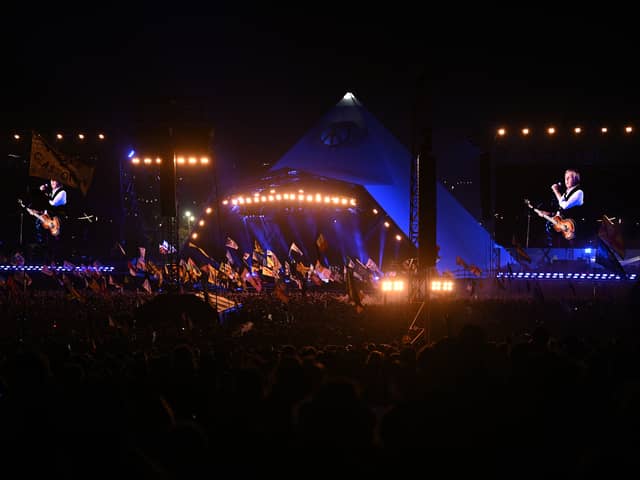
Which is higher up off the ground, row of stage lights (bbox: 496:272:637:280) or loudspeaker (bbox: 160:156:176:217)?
loudspeaker (bbox: 160:156:176:217)

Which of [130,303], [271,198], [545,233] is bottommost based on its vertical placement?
[130,303]

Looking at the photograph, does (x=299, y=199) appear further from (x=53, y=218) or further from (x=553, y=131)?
(x=53, y=218)

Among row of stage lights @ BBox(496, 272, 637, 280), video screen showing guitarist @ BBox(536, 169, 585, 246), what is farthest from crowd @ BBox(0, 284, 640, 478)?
video screen showing guitarist @ BBox(536, 169, 585, 246)

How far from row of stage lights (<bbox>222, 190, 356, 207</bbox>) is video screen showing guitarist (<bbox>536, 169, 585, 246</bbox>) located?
11638 mm

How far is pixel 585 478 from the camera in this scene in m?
2.20

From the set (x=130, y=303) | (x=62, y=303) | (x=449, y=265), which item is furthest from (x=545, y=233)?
(x=62, y=303)

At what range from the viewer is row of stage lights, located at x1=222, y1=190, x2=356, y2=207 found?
1094 inches

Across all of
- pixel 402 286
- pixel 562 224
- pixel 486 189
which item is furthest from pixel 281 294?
pixel 562 224

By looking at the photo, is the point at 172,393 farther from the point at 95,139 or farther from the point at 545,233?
the point at 95,139

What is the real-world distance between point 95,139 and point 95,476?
32.4m

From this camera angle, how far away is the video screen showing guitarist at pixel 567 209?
28484 mm

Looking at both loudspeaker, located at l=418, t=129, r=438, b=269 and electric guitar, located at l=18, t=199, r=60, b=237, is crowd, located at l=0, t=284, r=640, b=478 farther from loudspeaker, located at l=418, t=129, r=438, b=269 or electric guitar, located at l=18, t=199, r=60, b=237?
electric guitar, located at l=18, t=199, r=60, b=237

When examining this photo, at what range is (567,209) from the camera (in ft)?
96.0

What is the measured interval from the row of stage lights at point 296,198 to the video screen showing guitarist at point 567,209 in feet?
38.2
